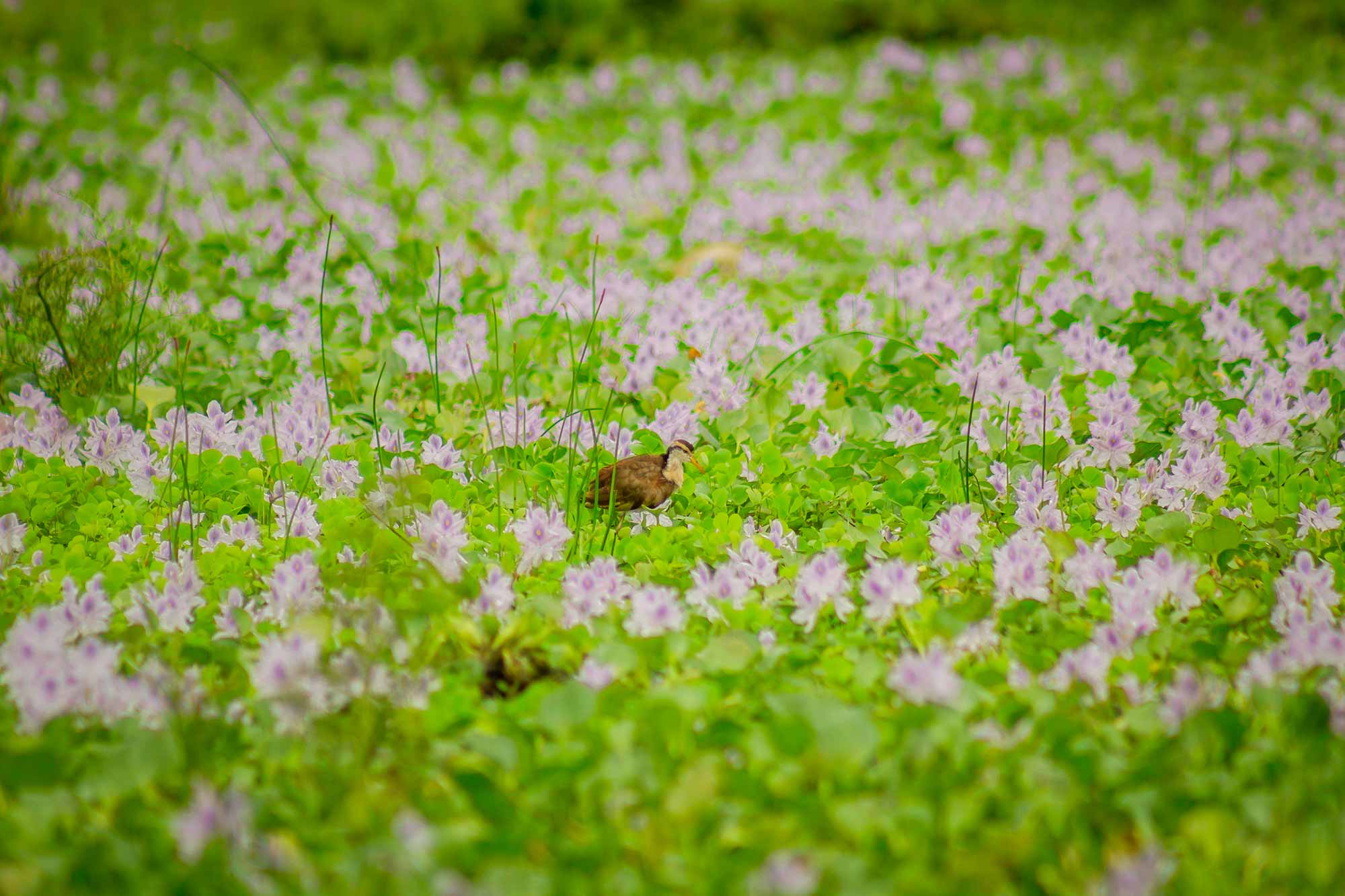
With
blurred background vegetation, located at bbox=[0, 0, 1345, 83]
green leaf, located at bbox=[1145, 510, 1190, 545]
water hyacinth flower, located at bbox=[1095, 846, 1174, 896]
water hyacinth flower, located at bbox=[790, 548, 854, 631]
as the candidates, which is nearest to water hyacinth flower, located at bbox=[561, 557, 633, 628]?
water hyacinth flower, located at bbox=[790, 548, 854, 631]

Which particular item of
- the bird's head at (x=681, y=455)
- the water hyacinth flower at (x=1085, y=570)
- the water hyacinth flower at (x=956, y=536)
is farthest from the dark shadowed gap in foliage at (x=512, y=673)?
the water hyacinth flower at (x=1085, y=570)

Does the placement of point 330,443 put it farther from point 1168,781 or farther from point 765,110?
point 765,110

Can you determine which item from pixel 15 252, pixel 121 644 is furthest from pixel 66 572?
pixel 15 252

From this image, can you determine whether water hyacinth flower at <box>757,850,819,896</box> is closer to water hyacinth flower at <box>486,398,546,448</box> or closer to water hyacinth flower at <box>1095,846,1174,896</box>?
water hyacinth flower at <box>1095,846,1174,896</box>

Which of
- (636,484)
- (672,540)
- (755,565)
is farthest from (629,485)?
(755,565)

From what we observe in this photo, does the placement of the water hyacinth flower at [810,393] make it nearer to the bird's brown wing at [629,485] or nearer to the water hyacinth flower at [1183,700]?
the bird's brown wing at [629,485]

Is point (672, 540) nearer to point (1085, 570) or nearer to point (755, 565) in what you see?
point (755, 565)
